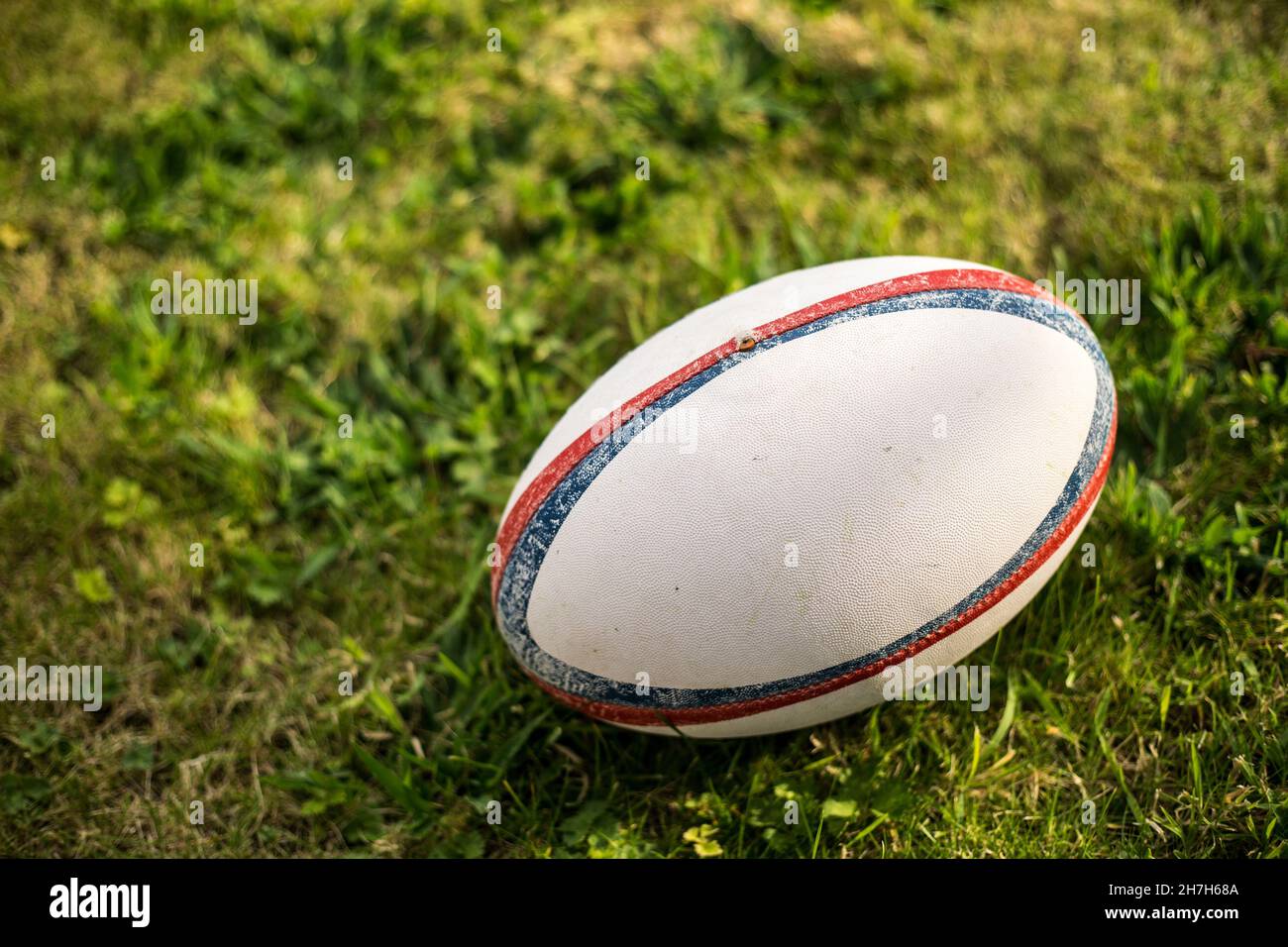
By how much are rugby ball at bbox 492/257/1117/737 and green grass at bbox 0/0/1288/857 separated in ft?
1.19

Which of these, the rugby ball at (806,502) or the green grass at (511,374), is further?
the green grass at (511,374)

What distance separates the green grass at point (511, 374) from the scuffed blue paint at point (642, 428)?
1.06 feet

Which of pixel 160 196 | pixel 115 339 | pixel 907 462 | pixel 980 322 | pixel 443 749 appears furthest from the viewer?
pixel 160 196

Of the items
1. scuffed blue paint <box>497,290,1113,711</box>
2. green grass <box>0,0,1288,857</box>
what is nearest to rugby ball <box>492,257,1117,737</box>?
scuffed blue paint <box>497,290,1113,711</box>

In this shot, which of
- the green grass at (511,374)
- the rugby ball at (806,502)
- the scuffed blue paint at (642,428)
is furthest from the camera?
the green grass at (511,374)

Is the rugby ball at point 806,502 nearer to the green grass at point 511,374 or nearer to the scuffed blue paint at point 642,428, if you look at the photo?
the scuffed blue paint at point 642,428

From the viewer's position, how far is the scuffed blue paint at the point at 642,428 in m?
2.13

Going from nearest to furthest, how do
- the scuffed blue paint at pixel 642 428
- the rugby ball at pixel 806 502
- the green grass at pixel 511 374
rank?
the rugby ball at pixel 806 502, the scuffed blue paint at pixel 642 428, the green grass at pixel 511 374

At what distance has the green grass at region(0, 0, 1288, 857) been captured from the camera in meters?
2.44

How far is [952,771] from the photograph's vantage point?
7.82 ft

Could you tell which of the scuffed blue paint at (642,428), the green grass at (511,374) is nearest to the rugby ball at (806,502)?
the scuffed blue paint at (642,428)
